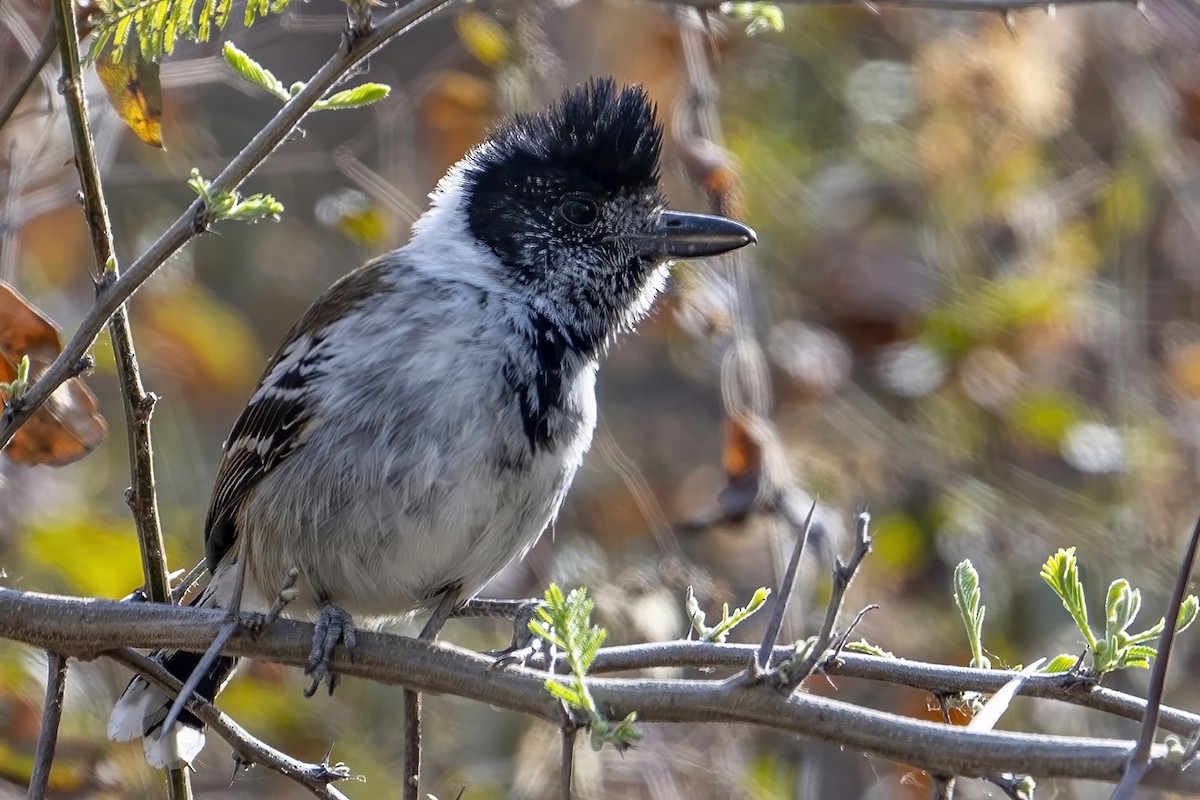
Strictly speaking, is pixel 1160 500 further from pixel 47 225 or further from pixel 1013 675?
pixel 47 225

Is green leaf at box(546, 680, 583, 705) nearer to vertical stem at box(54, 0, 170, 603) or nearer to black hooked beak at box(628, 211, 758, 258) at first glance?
vertical stem at box(54, 0, 170, 603)

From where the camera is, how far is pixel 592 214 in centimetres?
384


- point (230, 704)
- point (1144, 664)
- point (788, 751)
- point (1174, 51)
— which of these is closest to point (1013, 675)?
point (1144, 664)

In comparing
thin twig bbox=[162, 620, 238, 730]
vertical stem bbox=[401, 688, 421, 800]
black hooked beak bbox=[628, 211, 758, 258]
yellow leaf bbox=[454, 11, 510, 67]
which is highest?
yellow leaf bbox=[454, 11, 510, 67]

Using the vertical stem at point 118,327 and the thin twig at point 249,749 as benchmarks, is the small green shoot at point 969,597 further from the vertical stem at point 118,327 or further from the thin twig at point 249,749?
the vertical stem at point 118,327

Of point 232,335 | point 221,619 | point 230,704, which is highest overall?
point 221,619

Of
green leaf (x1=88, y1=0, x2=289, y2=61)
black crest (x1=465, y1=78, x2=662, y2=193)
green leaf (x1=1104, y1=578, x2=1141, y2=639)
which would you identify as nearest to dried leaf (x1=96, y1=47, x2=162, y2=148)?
green leaf (x1=88, y1=0, x2=289, y2=61)

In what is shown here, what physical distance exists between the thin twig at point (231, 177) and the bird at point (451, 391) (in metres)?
0.82

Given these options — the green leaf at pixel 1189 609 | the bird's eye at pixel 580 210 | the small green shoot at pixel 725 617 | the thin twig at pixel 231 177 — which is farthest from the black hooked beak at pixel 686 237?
the green leaf at pixel 1189 609

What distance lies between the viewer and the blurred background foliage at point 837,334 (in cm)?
522

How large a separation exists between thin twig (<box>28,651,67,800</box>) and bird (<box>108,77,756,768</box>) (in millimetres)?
406

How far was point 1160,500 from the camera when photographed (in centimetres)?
548

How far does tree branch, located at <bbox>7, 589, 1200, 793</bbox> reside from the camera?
6.28 ft

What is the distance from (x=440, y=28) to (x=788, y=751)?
4.37m
